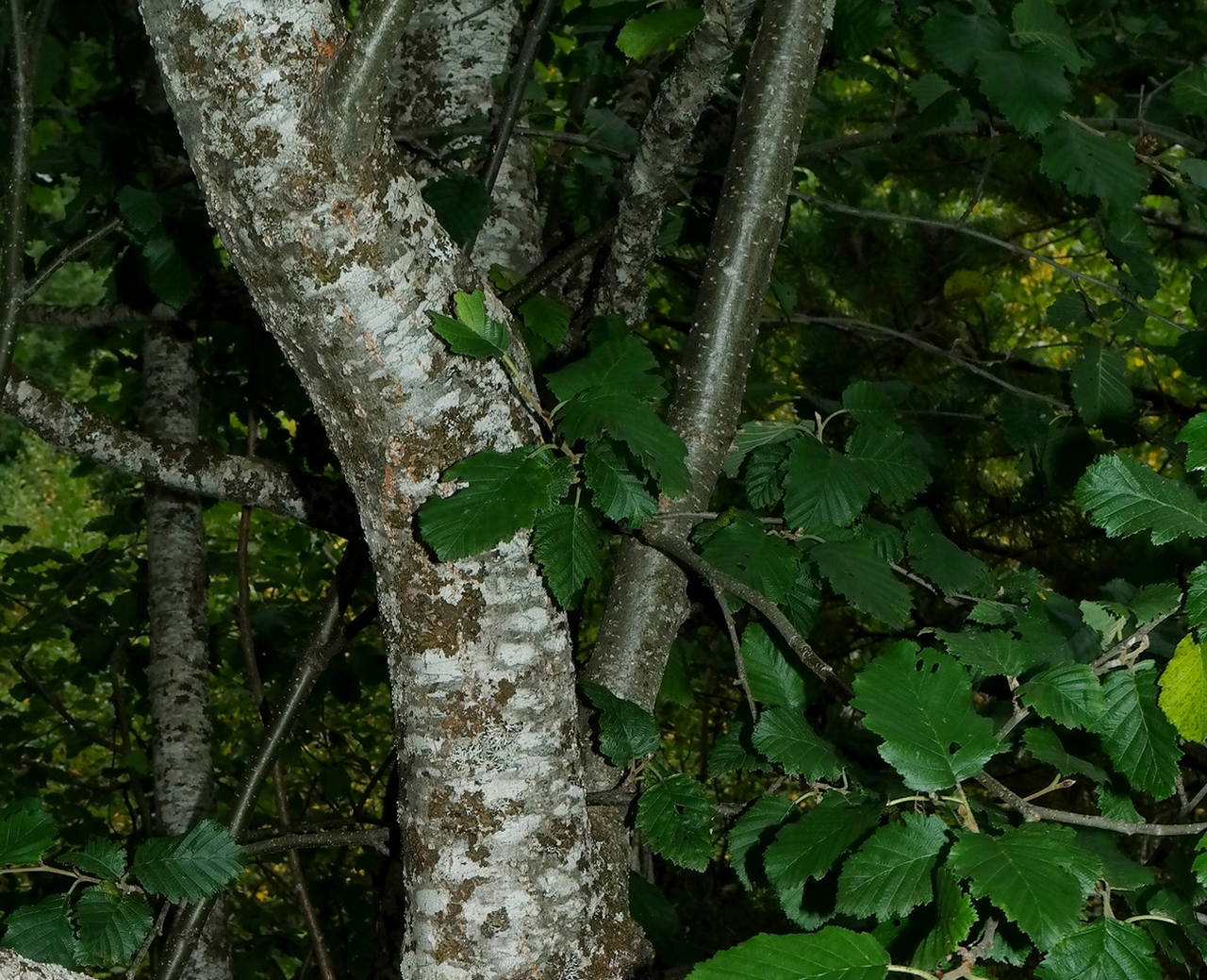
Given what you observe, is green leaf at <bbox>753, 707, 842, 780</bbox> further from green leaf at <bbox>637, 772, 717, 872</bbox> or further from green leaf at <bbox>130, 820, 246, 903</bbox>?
green leaf at <bbox>130, 820, 246, 903</bbox>

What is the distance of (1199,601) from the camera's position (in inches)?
35.3

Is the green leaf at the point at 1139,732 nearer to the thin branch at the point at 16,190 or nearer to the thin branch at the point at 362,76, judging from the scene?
the thin branch at the point at 362,76

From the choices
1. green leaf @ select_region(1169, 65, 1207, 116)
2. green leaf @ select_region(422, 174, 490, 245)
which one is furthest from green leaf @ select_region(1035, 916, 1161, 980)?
green leaf @ select_region(1169, 65, 1207, 116)

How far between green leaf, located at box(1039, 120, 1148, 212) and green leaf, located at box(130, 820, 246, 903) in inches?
67.0

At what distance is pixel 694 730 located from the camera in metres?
5.31

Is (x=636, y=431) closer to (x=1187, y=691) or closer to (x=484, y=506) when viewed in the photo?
(x=484, y=506)

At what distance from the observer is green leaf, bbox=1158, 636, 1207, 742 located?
3.08 ft

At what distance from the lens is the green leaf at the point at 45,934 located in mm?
1260

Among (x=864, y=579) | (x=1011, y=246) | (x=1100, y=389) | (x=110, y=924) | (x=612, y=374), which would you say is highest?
(x=1011, y=246)

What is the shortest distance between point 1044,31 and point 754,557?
1.14 metres

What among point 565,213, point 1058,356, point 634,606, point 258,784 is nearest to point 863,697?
point 634,606

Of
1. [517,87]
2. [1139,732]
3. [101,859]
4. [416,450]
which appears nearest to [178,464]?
[101,859]

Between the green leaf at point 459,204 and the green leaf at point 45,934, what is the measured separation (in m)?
1.07

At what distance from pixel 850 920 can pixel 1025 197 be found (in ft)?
12.3
